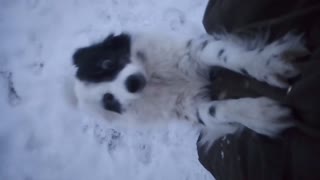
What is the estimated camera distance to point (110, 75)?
2.36m

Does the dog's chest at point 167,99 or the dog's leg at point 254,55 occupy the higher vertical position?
the dog's leg at point 254,55

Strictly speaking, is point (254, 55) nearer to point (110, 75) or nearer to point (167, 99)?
point (167, 99)

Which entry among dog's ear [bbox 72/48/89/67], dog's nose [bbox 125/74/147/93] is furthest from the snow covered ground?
dog's nose [bbox 125/74/147/93]

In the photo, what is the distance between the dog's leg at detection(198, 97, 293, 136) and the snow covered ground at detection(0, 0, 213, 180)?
53.9 inches

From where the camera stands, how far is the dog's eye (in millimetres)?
2344

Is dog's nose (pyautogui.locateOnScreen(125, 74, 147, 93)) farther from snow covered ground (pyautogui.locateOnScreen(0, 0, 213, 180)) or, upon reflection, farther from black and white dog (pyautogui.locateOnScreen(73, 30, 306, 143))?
snow covered ground (pyautogui.locateOnScreen(0, 0, 213, 180))

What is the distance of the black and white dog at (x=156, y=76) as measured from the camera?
1.93 metres

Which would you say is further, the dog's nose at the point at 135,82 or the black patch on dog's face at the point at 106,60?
the black patch on dog's face at the point at 106,60

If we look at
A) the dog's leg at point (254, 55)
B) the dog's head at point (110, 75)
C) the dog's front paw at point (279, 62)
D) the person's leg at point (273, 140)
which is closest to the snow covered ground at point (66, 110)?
the dog's head at point (110, 75)

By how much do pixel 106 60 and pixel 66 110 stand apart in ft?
5.42

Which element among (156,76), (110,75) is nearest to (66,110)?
(110,75)

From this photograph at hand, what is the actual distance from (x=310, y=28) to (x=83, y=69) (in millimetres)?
1342

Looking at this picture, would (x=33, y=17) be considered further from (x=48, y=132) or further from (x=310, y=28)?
(x=310, y=28)

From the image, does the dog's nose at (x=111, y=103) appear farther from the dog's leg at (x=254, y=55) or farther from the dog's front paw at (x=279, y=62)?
the dog's front paw at (x=279, y=62)
